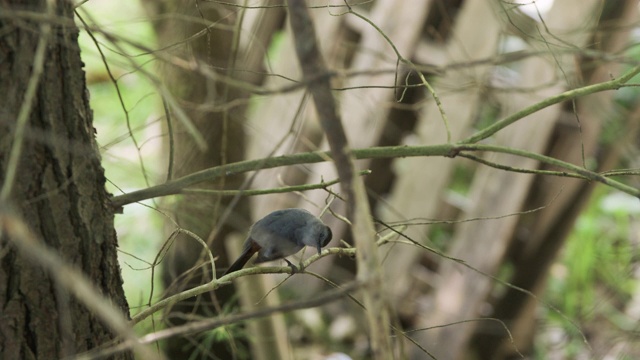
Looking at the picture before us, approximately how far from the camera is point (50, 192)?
138cm

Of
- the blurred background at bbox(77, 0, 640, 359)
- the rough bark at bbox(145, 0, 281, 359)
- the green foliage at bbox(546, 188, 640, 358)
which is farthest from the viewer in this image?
the green foliage at bbox(546, 188, 640, 358)

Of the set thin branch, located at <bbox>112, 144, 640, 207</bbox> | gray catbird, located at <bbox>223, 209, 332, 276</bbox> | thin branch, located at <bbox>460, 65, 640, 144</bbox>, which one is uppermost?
gray catbird, located at <bbox>223, 209, 332, 276</bbox>

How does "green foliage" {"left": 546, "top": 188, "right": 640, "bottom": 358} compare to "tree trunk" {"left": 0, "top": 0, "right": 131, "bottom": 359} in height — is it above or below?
above

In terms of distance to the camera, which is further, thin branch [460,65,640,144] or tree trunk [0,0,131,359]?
thin branch [460,65,640,144]

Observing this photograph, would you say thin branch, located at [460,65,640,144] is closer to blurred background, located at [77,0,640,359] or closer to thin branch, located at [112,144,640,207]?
thin branch, located at [112,144,640,207]

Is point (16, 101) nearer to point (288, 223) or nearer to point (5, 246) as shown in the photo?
point (5, 246)

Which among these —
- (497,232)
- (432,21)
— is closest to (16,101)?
(497,232)

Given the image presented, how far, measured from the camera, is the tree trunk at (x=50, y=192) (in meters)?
1.35

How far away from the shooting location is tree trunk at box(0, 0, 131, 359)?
53.2 inches

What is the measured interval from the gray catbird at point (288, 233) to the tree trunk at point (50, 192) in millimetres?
450

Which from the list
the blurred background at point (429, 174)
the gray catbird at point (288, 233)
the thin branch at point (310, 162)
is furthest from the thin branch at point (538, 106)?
the blurred background at point (429, 174)

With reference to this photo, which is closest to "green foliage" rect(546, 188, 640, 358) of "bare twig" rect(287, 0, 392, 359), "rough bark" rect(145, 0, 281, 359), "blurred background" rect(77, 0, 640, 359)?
"blurred background" rect(77, 0, 640, 359)

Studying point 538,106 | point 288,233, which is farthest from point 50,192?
point 538,106

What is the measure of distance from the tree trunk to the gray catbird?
1.48 feet
